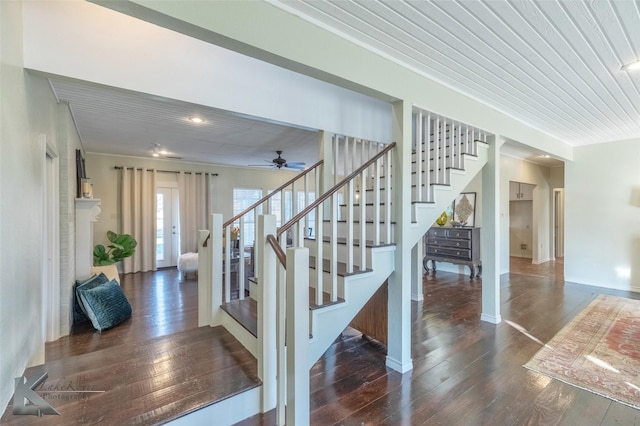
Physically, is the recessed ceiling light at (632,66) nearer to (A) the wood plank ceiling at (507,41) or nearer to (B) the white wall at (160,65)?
(A) the wood plank ceiling at (507,41)

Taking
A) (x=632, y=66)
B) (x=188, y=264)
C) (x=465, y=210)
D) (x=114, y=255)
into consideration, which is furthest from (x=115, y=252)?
(x=465, y=210)

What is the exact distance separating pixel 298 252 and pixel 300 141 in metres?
3.45

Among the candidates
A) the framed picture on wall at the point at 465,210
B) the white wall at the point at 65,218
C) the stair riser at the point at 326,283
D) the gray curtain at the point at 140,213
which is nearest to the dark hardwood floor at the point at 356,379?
the white wall at the point at 65,218

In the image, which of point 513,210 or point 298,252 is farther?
point 513,210

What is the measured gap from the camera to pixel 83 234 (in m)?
3.68

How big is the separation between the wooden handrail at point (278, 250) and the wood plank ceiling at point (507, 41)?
142 cm

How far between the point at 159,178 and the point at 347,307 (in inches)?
245

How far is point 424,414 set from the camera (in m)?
1.98

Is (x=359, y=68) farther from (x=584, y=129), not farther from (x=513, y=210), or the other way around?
(x=513, y=210)

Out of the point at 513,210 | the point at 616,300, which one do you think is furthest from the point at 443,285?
the point at 513,210

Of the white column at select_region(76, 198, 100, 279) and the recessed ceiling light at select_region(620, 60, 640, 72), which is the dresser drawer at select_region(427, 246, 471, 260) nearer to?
the recessed ceiling light at select_region(620, 60, 640, 72)

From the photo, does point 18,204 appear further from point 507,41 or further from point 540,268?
point 540,268

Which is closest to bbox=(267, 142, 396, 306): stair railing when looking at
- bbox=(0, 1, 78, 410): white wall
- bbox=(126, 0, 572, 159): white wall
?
bbox=(126, 0, 572, 159): white wall

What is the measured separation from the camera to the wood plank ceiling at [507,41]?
176 centimetres
